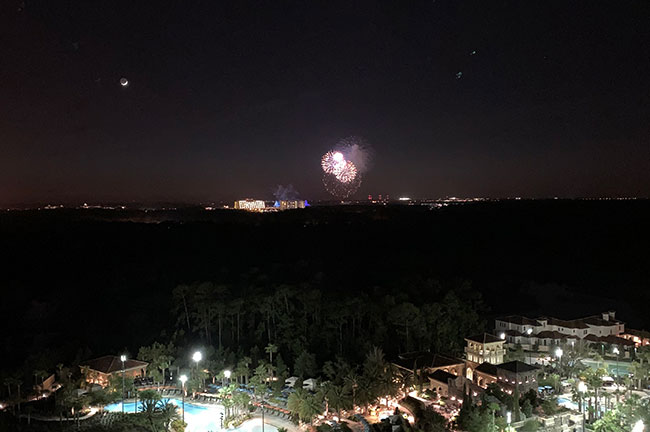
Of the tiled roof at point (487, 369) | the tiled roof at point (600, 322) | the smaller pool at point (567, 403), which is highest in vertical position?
the tiled roof at point (487, 369)

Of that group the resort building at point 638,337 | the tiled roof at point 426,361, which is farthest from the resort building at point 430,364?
the resort building at point 638,337

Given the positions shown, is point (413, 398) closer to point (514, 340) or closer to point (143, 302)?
point (514, 340)

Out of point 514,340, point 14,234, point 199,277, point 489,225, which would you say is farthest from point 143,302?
point 489,225

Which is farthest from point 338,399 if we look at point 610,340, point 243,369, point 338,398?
point 610,340

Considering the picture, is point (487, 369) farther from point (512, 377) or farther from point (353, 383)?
point (353, 383)

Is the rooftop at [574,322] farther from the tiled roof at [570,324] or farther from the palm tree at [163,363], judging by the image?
the palm tree at [163,363]

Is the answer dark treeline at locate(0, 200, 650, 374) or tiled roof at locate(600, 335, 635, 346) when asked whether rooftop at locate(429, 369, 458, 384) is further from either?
tiled roof at locate(600, 335, 635, 346)

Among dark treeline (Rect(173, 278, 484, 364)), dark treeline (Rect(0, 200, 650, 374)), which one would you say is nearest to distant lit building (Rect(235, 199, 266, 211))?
dark treeline (Rect(0, 200, 650, 374))

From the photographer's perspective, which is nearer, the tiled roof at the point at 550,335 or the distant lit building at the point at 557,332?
the distant lit building at the point at 557,332
